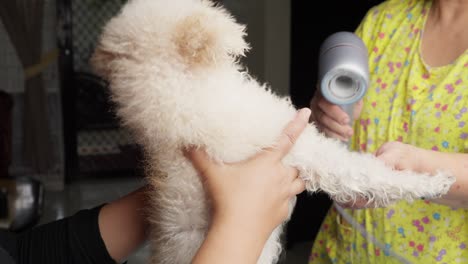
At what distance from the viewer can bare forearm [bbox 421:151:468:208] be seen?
0.72 meters

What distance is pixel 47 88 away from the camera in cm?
405

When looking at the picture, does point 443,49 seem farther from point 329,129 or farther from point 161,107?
point 161,107

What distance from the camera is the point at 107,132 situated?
4.34 metres

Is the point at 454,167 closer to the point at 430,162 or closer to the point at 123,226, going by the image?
the point at 430,162

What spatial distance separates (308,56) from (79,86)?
218 cm

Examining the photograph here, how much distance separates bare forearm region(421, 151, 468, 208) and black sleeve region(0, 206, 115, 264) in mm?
529

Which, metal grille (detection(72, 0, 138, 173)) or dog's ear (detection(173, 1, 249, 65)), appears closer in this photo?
dog's ear (detection(173, 1, 249, 65))

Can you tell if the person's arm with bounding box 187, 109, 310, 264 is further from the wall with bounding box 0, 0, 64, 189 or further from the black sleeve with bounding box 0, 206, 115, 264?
the wall with bounding box 0, 0, 64, 189

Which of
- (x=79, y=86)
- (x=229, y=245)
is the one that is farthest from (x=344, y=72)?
(x=79, y=86)

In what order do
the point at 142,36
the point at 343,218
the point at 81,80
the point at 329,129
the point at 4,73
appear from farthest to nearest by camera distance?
the point at 81,80
the point at 4,73
the point at 343,218
the point at 329,129
the point at 142,36

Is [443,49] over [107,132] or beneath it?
over

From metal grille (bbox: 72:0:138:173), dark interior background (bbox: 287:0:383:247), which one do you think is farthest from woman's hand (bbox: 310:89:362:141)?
metal grille (bbox: 72:0:138:173)

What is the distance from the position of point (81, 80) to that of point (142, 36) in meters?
3.76

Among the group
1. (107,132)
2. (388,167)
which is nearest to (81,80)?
(107,132)
